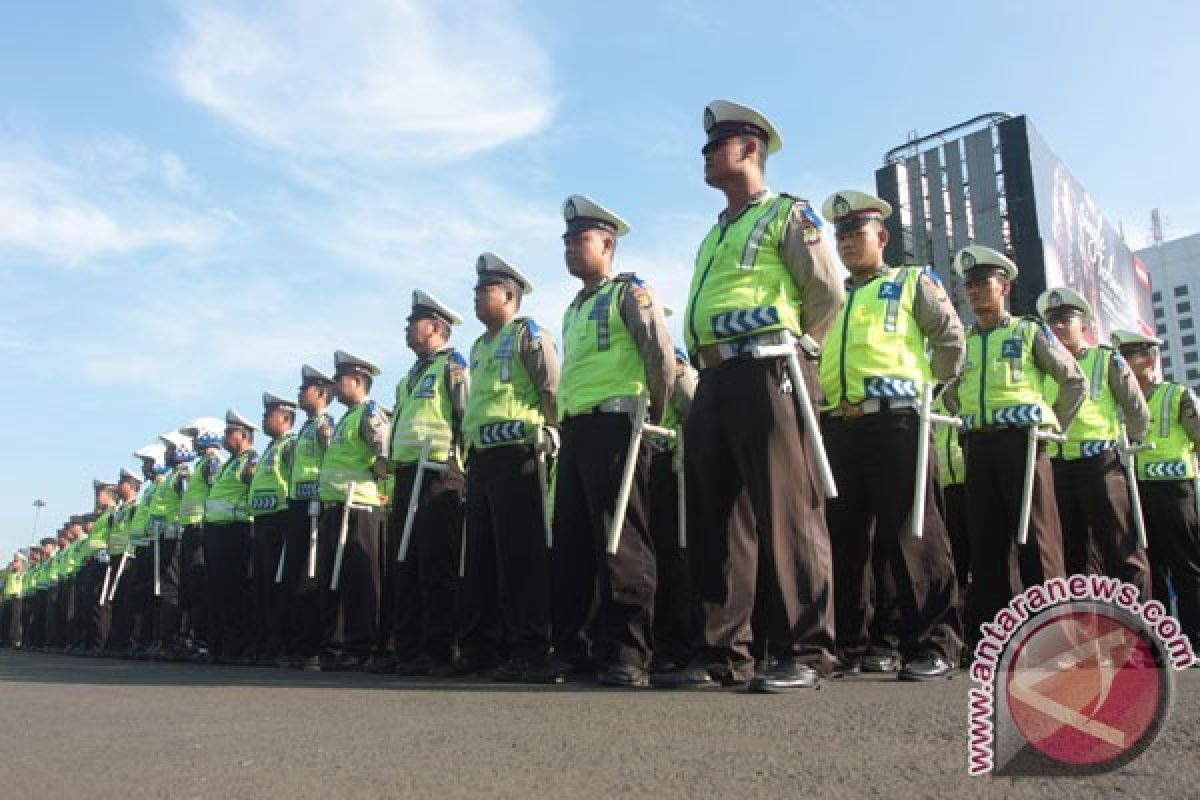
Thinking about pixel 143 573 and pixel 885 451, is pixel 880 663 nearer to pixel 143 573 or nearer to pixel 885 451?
pixel 885 451

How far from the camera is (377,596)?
6.94m

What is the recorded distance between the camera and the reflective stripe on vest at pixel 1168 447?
23.0 feet

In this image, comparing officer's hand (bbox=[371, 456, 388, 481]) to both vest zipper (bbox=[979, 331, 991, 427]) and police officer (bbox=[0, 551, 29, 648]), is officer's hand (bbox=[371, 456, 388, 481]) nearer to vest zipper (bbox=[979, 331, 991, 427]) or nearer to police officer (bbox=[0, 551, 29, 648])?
vest zipper (bbox=[979, 331, 991, 427])

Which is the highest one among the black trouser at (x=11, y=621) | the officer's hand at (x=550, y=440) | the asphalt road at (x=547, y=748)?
the officer's hand at (x=550, y=440)

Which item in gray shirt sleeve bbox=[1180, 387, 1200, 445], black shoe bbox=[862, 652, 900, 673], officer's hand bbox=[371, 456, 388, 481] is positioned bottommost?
black shoe bbox=[862, 652, 900, 673]

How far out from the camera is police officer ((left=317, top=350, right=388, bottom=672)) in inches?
271

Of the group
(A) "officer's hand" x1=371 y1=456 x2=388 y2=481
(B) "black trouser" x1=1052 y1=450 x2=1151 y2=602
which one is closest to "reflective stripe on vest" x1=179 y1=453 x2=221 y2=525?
(A) "officer's hand" x1=371 y1=456 x2=388 y2=481

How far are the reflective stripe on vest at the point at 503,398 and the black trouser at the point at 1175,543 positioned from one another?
424 cm

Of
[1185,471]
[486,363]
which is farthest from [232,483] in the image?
[1185,471]

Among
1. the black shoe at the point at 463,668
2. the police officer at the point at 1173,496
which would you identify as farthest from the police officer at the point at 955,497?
the black shoe at the point at 463,668

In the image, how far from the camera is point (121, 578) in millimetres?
12062

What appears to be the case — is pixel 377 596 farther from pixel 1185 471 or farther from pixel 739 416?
pixel 1185 471

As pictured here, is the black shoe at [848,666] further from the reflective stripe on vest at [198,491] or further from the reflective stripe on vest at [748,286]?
the reflective stripe on vest at [198,491]

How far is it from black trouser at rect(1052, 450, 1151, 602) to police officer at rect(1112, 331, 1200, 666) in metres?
0.45
